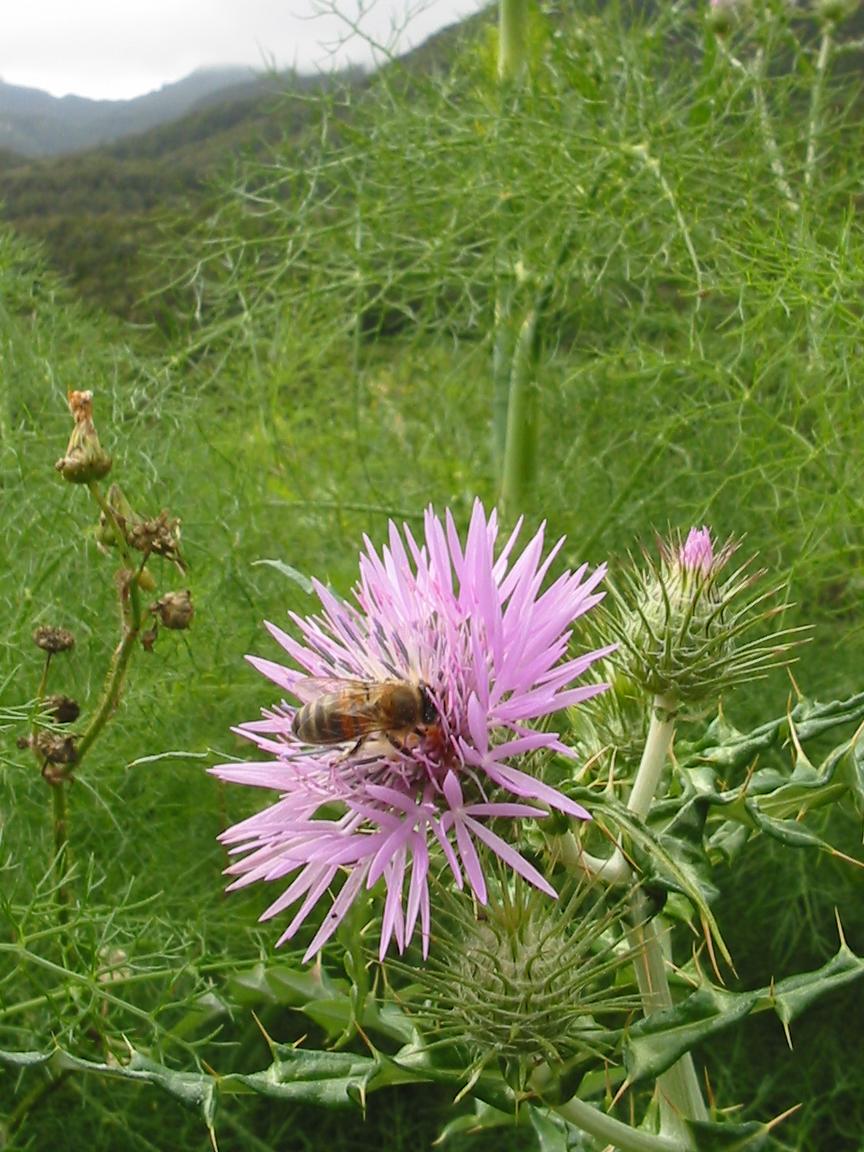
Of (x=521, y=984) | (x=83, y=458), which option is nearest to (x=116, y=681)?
(x=83, y=458)

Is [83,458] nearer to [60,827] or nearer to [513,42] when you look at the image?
[60,827]

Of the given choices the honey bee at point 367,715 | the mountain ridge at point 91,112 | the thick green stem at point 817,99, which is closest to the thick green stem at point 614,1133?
the honey bee at point 367,715

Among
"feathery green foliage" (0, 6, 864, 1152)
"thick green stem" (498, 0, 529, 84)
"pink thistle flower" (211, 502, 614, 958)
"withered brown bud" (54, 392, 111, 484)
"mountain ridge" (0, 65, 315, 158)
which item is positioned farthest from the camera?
"mountain ridge" (0, 65, 315, 158)

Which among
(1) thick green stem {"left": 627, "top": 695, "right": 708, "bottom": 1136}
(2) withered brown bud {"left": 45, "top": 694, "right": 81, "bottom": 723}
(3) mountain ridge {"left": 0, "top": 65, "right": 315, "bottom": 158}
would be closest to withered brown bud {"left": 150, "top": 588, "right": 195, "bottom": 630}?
(2) withered brown bud {"left": 45, "top": 694, "right": 81, "bottom": 723}

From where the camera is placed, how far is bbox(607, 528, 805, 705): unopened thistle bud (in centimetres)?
73

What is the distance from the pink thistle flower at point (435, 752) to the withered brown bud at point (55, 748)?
26cm

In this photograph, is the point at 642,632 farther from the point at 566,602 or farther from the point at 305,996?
the point at 305,996

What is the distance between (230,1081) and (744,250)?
1277 mm

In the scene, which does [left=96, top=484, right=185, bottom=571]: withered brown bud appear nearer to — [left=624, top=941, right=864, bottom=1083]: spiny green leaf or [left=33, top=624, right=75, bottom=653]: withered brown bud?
[left=33, top=624, right=75, bottom=653]: withered brown bud

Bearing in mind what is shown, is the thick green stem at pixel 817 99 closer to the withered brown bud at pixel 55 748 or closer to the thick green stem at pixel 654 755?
the thick green stem at pixel 654 755

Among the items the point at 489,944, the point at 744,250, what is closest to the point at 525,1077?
the point at 489,944

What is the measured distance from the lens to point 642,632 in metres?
0.75

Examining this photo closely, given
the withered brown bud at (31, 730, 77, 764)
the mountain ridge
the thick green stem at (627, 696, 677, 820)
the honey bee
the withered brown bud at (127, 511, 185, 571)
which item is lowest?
the thick green stem at (627, 696, 677, 820)

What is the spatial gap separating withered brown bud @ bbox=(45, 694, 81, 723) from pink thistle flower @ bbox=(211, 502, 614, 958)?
11.8 inches
